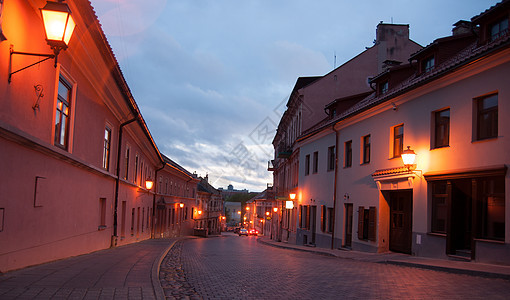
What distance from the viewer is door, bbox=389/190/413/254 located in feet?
52.9

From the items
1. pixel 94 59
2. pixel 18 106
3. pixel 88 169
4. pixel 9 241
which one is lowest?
pixel 9 241

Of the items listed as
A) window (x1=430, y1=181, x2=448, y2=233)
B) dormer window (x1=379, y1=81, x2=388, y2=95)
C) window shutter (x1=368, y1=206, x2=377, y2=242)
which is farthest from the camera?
dormer window (x1=379, y1=81, x2=388, y2=95)

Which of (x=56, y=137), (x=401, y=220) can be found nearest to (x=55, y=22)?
(x=56, y=137)

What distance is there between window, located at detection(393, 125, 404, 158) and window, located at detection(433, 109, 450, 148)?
7.07 feet

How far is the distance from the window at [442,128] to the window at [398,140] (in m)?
2.15

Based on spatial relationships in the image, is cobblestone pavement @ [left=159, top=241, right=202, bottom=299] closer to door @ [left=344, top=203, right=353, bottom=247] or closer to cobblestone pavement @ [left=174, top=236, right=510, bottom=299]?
cobblestone pavement @ [left=174, top=236, right=510, bottom=299]

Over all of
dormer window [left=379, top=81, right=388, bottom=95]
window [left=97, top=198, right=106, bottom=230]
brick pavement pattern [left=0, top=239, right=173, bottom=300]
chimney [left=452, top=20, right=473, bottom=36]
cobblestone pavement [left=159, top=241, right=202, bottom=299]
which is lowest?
cobblestone pavement [left=159, top=241, right=202, bottom=299]

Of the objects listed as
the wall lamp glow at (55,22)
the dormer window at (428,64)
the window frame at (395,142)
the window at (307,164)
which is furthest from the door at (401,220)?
the wall lamp glow at (55,22)

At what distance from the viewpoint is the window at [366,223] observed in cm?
1783

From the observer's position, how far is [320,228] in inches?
965

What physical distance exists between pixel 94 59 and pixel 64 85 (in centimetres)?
122

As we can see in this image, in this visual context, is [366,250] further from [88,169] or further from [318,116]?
[318,116]

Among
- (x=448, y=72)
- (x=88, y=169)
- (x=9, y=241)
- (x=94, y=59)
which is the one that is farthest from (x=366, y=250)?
(x=9, y=241)

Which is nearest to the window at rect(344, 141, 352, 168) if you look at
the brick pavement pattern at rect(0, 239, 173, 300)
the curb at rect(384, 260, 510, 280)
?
the curb at rect(384, 260, 510, 280)
